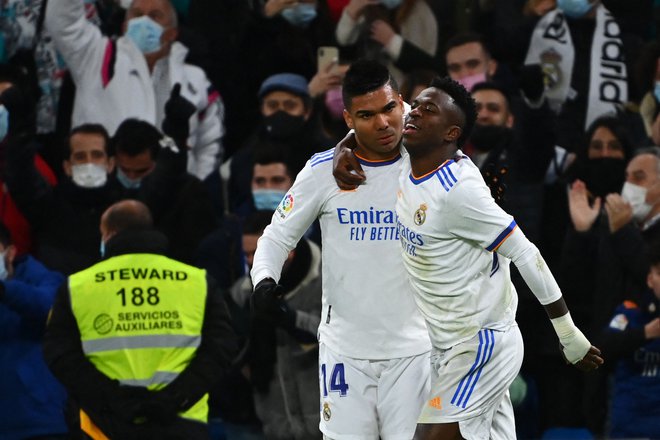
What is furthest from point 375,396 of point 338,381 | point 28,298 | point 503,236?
point 28,298

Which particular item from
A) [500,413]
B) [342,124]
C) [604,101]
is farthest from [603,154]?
[500,413]

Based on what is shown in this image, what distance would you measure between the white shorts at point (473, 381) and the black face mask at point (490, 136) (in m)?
3.12

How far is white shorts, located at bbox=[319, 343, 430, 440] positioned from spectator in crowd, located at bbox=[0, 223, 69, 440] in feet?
8.36

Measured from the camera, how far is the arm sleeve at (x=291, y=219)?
21.7ft

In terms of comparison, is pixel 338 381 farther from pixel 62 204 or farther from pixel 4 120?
pixel 4 120

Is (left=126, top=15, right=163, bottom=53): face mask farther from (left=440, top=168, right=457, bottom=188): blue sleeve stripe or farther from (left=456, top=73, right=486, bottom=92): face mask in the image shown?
(left=440, top=168, right=457, bottom=188): blue sleeve stripe

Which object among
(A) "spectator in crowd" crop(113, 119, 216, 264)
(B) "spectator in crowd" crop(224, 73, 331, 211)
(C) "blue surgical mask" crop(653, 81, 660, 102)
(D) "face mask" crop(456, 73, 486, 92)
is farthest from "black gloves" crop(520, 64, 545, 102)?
(A) "spectator in crowd" crop(113, 119, 216, 264)

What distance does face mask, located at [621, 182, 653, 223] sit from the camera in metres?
9.20

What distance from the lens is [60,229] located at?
9461 millimetres

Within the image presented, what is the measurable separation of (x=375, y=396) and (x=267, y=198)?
Answer: 3.08m

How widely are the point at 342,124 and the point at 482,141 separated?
1.23 m

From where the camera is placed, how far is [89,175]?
962 cm

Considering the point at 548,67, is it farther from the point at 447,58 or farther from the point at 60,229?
the point at 60,229

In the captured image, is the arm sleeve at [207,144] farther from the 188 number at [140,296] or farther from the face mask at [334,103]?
the 188 number at [140,296]
